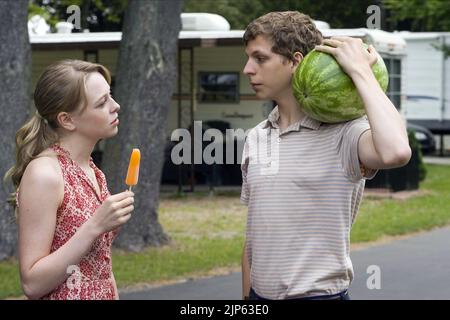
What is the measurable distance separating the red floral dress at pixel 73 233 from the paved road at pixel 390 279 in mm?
5996

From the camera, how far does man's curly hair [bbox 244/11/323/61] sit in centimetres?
349

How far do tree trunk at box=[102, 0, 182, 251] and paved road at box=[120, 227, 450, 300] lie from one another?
1980 mm

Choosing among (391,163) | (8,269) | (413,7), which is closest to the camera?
(391,163)

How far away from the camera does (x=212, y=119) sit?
21.1 m

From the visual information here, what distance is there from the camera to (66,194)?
3.41 meters

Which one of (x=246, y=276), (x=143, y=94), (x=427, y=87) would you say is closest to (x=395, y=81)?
(x=427, y=87)

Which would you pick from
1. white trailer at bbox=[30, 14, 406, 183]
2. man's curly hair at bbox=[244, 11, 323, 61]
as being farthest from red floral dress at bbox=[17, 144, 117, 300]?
white trailer at bbox=[30, 14, 406, 183]

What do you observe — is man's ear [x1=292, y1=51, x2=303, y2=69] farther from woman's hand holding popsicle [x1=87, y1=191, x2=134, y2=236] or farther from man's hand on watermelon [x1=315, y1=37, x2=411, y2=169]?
woman's hand holding popsicle [x1=87, y1=191, x2=134, y2=236]

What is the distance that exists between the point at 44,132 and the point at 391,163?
129 centimetres

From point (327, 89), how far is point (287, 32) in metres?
0.36

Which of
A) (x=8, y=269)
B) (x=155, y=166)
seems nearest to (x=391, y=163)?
(x=8, y=269)

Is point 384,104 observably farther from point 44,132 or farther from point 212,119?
point 212,119

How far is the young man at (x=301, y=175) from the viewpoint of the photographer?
131 inches

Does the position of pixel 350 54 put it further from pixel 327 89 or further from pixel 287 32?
pixel 287 32
